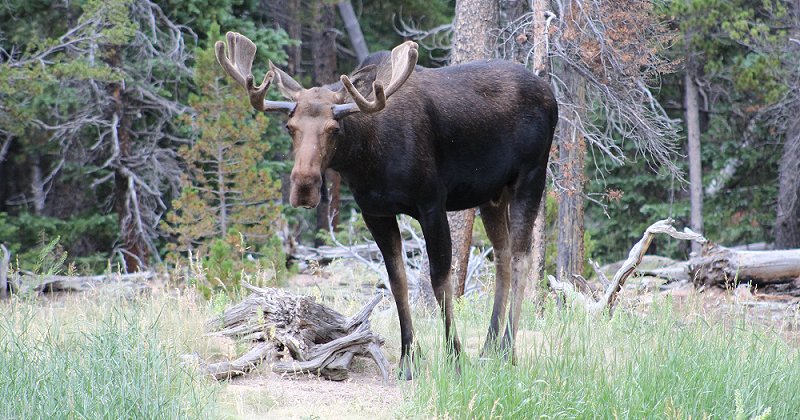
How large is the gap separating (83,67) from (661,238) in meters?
13.9

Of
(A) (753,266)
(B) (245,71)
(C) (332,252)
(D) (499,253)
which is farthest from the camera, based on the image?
(C) (332,252)

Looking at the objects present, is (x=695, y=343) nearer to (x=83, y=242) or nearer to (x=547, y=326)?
(x=547, y=326)

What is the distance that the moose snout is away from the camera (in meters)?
5.62

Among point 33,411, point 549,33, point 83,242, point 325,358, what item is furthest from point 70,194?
point 33,411

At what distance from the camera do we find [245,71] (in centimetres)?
665

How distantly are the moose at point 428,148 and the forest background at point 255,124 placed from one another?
3.41 metres

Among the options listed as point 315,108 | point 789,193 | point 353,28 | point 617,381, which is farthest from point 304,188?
point 353,28

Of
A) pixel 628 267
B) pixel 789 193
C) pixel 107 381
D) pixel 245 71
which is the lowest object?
pixel 107 381

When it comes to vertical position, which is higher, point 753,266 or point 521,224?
point 521,224

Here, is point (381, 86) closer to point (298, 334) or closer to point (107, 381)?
point (298, 334)

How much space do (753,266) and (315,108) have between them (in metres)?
9.45

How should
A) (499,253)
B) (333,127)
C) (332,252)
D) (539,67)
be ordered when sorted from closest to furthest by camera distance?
(333,127) → (499,253) → (539,67) → (332,252)

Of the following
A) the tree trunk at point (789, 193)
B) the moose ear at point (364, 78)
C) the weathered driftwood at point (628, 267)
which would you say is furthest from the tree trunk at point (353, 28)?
the moose ear at point (364, 78)

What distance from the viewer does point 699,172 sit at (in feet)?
66.6
